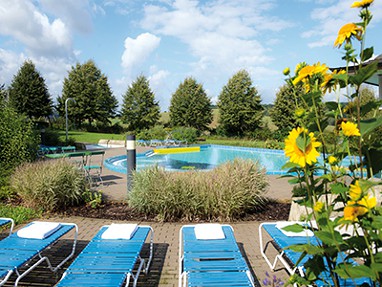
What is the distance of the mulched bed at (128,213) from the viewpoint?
5746 mm

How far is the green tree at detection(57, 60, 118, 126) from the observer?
3456 centimetres

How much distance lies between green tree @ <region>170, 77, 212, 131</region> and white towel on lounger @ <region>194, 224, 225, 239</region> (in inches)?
1137

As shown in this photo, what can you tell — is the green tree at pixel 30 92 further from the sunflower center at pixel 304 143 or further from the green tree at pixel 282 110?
the sunflower center at pixel 304 143

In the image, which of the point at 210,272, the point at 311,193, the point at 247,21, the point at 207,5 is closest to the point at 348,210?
the point at 311,193

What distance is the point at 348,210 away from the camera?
3.56ft

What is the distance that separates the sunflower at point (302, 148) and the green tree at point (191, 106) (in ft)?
103

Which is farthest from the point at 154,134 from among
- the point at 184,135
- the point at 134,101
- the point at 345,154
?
the point at 345,154

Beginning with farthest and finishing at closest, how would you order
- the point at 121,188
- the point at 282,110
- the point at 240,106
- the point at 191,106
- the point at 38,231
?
the point at 191,106
the point at 240,106
the point at 282,110
the point at 121,188
the point at 38,231

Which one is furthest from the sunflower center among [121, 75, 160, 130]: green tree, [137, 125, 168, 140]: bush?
[121, 75, 160, 130]: green tree

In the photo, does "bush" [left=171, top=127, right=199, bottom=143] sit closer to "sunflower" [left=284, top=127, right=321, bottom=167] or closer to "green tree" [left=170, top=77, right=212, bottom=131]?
"green tree" [left=170, top=77, right=212, bottom=131]

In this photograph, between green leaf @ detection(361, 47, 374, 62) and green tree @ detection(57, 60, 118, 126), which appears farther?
green tree @ detection(57, 60, 118, 126)

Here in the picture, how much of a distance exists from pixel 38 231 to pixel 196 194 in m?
2.66

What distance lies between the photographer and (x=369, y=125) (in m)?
1.15

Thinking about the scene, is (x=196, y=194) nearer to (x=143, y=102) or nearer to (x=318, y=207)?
(x=318, y=207)
